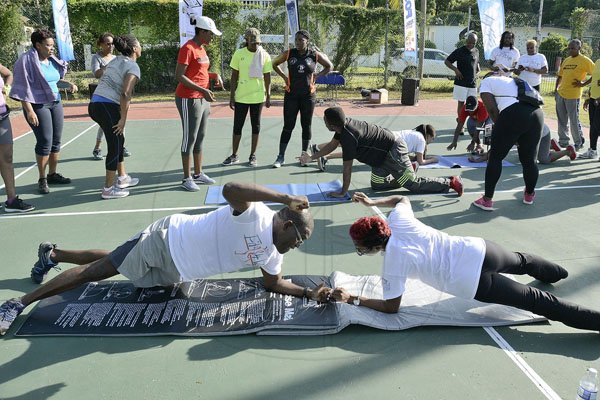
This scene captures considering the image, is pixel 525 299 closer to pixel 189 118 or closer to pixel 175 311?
pixel 175 311

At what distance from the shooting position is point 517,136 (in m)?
5.10

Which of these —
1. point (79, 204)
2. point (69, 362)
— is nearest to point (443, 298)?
point (69, 362)

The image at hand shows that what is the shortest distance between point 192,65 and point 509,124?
139 inches

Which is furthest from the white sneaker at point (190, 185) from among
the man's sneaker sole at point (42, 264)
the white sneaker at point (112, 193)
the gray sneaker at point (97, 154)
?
the man's sneaker sole at point (42, 264)

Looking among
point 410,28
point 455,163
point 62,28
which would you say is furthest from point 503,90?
point 62,28

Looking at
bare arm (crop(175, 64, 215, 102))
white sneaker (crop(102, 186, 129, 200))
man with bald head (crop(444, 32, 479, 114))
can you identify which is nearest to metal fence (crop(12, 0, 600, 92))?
man with bald head (crop(444, 32, 479, 114))

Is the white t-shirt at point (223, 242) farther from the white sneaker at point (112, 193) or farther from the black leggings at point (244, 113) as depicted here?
the black leggings at point (244, 113)

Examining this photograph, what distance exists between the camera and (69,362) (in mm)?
2859

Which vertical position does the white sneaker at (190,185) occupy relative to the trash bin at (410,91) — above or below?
below

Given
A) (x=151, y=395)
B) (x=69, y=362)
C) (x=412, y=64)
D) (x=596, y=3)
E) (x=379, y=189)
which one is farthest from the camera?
(x=596, y=3)

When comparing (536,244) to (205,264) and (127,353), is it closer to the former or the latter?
(205,264)

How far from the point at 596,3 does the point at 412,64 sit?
34146mm

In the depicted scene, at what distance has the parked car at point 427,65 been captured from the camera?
17.0 meters

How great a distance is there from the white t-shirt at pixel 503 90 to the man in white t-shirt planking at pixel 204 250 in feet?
10.1
